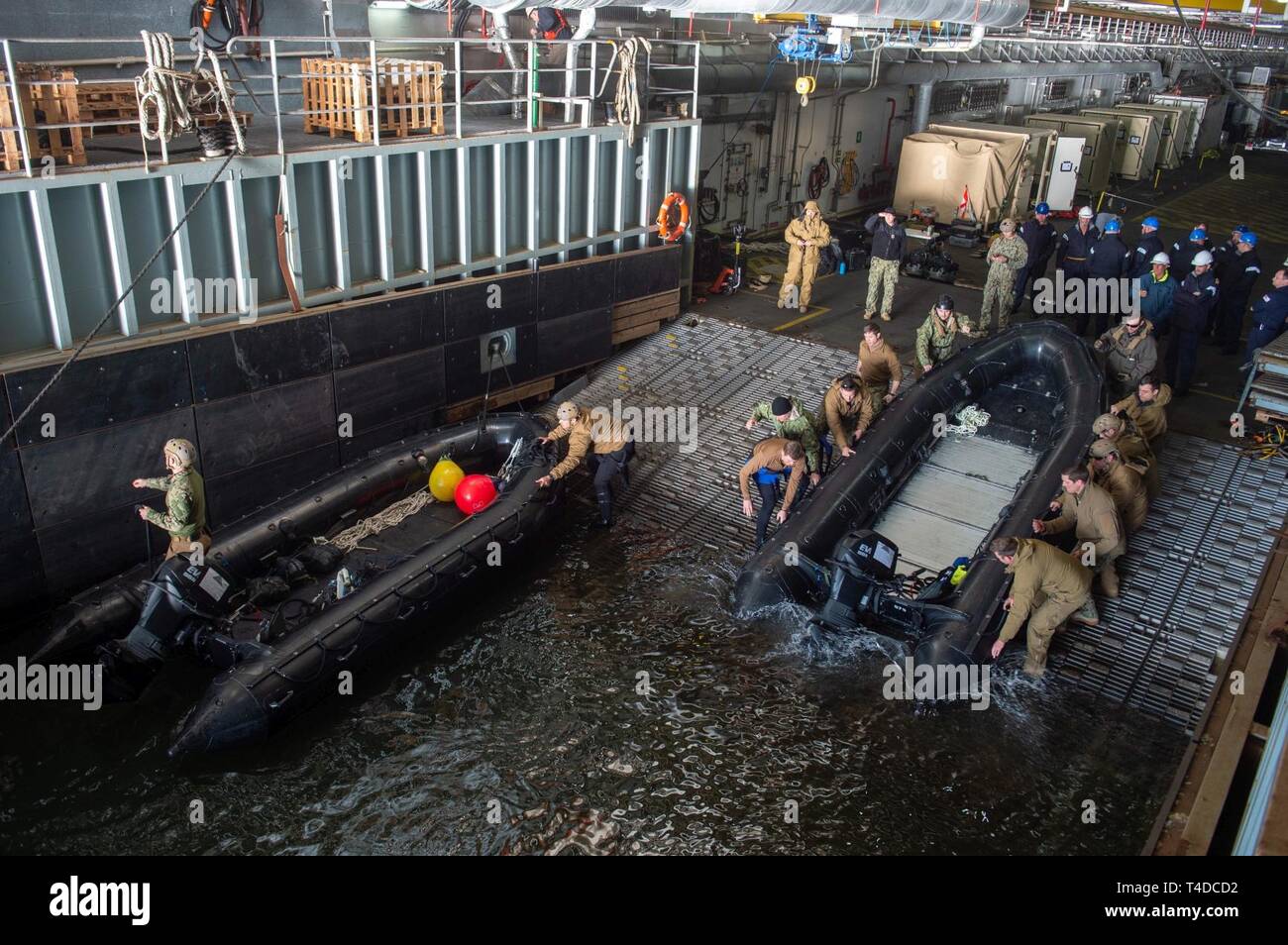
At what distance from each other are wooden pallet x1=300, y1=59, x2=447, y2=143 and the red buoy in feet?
11.3

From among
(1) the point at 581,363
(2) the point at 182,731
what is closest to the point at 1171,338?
(1) the point at 581,363

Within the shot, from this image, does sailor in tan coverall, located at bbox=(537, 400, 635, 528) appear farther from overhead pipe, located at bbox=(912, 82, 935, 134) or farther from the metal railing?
overhead pipe, located at bbox=(912, 82, 935, 134)

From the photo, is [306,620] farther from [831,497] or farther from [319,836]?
[831,497]

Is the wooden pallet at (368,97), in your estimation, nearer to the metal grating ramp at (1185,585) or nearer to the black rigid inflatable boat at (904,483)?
the black rigid inflatable boat at (904,483)

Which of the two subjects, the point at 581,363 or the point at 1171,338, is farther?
the point at 581,363

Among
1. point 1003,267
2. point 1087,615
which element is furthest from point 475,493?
point 1003,267

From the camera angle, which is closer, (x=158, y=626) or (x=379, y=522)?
(x=158, y=626)

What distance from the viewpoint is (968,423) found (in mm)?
10344

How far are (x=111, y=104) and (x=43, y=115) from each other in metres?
0.88

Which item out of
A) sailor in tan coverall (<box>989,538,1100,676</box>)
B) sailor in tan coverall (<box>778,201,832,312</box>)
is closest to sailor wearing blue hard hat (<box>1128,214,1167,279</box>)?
sailor in tan coverall (<box>778,201,832,312</box>)

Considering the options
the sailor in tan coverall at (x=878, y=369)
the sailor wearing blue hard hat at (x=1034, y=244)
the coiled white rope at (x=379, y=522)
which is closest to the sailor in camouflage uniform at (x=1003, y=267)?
the sailor wearing blue hard hat at (x=1034, y=244)

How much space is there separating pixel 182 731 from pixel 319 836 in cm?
126

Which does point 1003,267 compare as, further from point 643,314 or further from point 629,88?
point 629,88

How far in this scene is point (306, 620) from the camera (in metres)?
7.08
